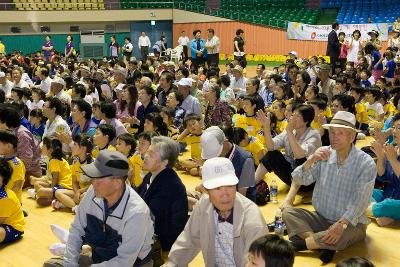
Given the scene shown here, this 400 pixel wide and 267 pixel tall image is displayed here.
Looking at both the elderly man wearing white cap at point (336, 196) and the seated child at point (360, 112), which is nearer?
the elderly man wearing white cap at point (336, 196)

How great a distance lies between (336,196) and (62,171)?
3.18 metres

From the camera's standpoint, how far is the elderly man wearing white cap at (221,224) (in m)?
2.87

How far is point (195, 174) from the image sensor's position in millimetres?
6754

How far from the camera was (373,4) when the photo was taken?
2212 centimetres

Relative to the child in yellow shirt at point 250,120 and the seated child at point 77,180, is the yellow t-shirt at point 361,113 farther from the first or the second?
the seated child at point 77,180

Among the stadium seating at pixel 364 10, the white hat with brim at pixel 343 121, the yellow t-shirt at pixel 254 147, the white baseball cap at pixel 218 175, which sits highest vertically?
the stadium seating at pixel 364 10

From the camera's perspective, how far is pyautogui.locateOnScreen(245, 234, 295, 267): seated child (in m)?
2.24

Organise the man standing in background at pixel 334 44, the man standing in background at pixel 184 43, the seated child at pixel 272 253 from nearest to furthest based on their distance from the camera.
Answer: the seated child at pixel 272 253 → the man standing in background at pixel 334 44 → the man standing in background at pixel 184 43

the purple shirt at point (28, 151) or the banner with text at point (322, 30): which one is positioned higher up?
the banner with text at point (322, 30)

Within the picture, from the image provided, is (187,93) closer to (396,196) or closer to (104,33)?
(396,196)

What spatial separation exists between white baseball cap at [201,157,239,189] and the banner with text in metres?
15.6

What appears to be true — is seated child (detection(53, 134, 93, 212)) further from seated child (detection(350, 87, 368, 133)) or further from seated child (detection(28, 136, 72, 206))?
seated child (detection(350, 87, 368, 133))

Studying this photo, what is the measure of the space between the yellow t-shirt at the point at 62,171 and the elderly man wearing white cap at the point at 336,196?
2.65 metres

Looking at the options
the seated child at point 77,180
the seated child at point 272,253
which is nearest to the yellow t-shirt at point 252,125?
the seated child at point 77,180
